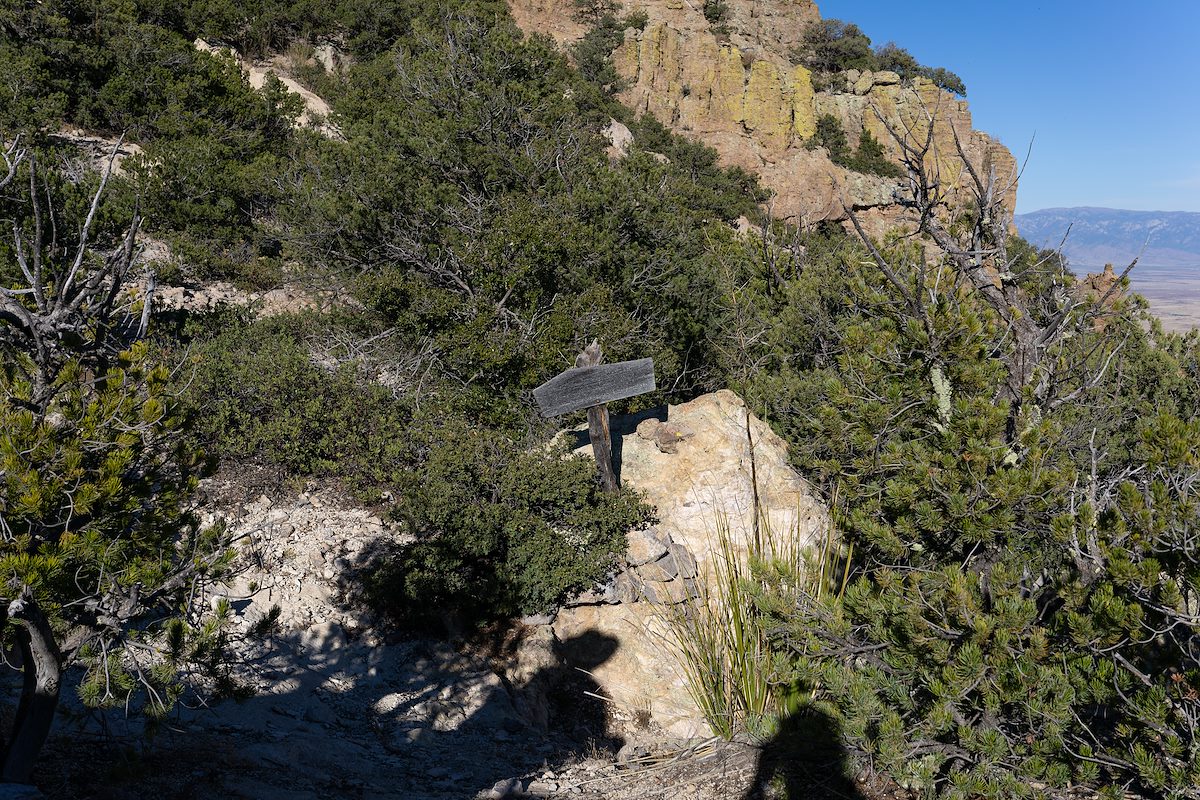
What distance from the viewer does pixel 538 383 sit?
9234 mm

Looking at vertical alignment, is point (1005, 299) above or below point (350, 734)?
above

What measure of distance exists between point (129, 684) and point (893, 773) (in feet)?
11.0

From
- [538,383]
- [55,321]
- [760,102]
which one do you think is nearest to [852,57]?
[760,102]

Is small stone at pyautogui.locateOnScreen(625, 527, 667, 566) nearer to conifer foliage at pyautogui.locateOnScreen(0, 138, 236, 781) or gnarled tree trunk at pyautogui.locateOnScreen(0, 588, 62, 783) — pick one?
conifer foliage at pyautogui.locateOnScreen(0, 138, 236, 781)

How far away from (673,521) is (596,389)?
165cm

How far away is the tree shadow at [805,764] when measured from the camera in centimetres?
355

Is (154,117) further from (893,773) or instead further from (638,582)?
(893,773)

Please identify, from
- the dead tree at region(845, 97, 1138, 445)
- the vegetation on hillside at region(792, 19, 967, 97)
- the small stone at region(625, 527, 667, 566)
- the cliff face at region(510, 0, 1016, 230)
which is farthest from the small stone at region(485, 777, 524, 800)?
the vegetation on hillside at region(792, 19, 967, 97)

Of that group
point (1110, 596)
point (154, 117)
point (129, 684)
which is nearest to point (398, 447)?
point (129, 684)

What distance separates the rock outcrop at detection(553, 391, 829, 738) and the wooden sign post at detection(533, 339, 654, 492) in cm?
78

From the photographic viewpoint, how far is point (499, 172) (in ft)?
40.4

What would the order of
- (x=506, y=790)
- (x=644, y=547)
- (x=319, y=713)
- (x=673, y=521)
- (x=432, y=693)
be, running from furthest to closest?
(x=673, y=521) < (x=644, y=547) < (x=432, y=693) < (x=319, y=713) < (x=506, y=790)

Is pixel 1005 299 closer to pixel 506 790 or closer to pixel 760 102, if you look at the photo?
pixel 506 790

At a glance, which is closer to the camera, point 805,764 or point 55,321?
point 55,321
